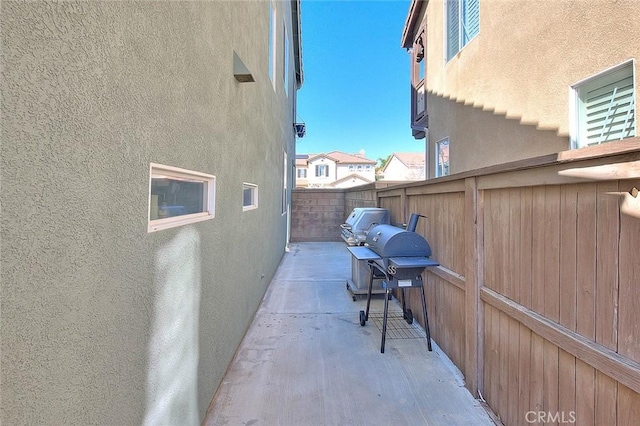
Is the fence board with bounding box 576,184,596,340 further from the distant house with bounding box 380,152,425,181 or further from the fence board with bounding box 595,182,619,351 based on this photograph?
the distant house with bounding box 380,152,425,181

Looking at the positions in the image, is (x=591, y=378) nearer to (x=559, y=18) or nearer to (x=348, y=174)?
(x=559, y=18)

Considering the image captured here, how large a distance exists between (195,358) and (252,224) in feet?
7.41

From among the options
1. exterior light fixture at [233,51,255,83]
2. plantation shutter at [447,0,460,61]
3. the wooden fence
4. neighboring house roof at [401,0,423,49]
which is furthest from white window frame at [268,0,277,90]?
neighboring house roof at [401,0,423,49]

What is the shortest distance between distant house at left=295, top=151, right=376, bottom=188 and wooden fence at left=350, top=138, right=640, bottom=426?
3316 centimetres

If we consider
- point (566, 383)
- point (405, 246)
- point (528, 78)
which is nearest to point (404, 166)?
point (528, 78)

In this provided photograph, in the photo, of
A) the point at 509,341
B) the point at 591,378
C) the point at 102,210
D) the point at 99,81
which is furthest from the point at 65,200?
the point at 509,341

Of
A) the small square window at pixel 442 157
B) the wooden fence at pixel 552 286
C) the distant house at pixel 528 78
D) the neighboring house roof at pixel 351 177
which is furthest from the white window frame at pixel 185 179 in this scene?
the neighboring house roof at pixel 351 177

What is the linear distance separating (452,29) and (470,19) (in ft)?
3.02

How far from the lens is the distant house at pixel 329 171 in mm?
36500

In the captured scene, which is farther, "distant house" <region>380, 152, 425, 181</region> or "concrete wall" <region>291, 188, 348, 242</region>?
"distant house" <region>380, 152, 425, 181</region>

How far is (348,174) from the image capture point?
3816cm

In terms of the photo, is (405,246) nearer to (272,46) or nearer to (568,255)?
(568,255)

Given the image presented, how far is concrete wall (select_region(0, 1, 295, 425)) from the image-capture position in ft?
2.67

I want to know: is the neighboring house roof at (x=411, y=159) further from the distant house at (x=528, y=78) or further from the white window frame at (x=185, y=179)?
the white window frame at (x=185, y=179)
